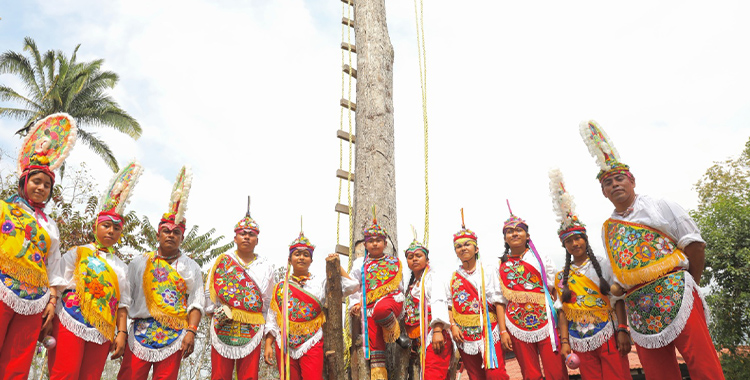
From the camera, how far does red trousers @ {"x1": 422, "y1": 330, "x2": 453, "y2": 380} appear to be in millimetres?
4441

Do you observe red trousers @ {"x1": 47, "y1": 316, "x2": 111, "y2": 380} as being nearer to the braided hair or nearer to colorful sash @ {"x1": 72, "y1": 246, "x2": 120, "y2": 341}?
colorful sash @ {"x1": 72, "y1": 246, "x2": 120, "y2": 341}

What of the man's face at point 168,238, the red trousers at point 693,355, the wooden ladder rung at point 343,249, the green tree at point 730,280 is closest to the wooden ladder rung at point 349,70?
the wooden ladder rung at point 343,249

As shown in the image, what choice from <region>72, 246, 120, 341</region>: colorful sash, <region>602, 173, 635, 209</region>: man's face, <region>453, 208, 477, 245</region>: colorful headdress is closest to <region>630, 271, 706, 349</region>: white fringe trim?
<region>602, 173, 635, 209</region>: man's face

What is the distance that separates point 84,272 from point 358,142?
3.28 m

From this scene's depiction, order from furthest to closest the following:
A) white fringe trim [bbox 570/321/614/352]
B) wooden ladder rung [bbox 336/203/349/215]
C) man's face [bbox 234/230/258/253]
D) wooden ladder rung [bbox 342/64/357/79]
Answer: wooden ladder rung [bbox 342/64/357/79]
wooden ladder rung [bbox 336/203/349/215]
man's face [bbox 234/230/258/253]
white fringe trim [bbox 570/321/614/352]

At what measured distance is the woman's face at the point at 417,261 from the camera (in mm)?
5078

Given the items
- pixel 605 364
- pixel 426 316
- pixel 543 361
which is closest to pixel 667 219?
pixel 605 364

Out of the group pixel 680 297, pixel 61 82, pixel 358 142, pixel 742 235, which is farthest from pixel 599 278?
pixel 61 82

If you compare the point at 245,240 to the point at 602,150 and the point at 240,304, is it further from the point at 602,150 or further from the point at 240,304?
the point at 602,150

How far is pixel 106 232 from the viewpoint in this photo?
176 inches

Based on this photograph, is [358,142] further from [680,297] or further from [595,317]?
[680,297]

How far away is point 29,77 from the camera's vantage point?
17156mm

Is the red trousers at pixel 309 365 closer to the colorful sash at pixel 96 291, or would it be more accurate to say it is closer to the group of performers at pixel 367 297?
the group of performers at pixel 367 297

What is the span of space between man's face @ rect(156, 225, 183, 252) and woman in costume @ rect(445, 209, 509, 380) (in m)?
2.60
